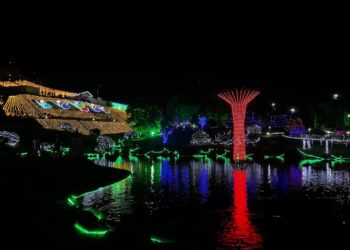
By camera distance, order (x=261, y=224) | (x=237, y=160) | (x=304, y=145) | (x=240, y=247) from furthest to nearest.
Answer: (x=304, y=145)
(x=237, y=160)
(x=261, y=224)
(x=240, y=247)

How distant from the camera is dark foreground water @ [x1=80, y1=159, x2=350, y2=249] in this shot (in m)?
13.4

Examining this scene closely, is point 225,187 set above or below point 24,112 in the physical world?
below

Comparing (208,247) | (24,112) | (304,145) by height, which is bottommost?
(208,247)

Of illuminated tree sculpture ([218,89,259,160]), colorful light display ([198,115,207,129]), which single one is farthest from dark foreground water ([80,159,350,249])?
colorful light display ([198,115,207,129])

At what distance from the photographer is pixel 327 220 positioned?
1585 centimetres

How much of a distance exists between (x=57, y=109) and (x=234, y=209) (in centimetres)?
5330

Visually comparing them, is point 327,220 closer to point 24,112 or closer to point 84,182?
point 84,182

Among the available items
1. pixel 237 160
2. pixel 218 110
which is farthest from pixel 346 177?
pixel 218 110

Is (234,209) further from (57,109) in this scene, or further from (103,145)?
(57,109)

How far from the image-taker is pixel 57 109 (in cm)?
6644

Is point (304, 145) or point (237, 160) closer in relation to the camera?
point (237, 160)

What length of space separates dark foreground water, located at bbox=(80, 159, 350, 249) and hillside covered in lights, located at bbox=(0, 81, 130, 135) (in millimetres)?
33644

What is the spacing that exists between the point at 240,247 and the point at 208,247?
3.04 feet

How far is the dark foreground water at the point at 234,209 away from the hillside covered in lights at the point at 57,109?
3364 centimetres
